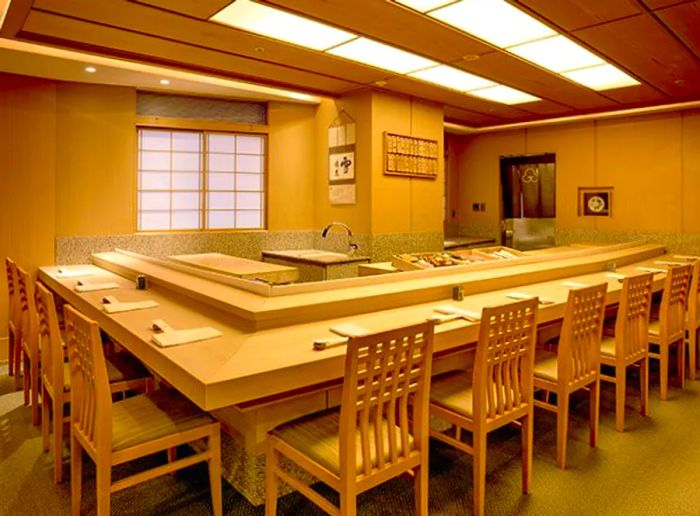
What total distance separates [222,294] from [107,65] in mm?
2871

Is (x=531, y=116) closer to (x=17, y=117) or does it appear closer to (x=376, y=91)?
(x=376, y=91)

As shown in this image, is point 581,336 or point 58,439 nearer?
point 58,439

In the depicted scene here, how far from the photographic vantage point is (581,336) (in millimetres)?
2768

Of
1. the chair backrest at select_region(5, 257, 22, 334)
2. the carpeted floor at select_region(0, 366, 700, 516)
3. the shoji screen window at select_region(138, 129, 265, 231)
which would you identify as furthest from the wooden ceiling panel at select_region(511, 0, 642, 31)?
the chair backrest at select_region(5, 257, 22, 334)

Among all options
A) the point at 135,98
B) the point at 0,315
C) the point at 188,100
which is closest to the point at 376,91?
the point at 188,100

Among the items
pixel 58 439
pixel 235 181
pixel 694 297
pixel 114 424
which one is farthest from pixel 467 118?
pixel 114 424

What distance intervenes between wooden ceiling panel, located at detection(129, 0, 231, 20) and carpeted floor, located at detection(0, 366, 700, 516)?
271 centimetres

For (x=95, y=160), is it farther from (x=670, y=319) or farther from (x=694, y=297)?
(x=694, y=297)

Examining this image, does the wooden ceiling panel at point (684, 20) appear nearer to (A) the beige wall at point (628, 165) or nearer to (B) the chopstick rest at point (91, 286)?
(A) the beige wall at point (628, 165)

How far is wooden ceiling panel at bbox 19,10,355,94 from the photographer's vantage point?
12.1 ft

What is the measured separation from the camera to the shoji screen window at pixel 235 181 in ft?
20.1

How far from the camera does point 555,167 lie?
7648mm

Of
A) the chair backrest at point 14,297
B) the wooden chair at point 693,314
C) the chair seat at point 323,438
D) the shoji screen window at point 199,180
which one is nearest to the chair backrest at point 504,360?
the chair seat at point 323,438

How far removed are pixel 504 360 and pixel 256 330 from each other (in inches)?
42.4
